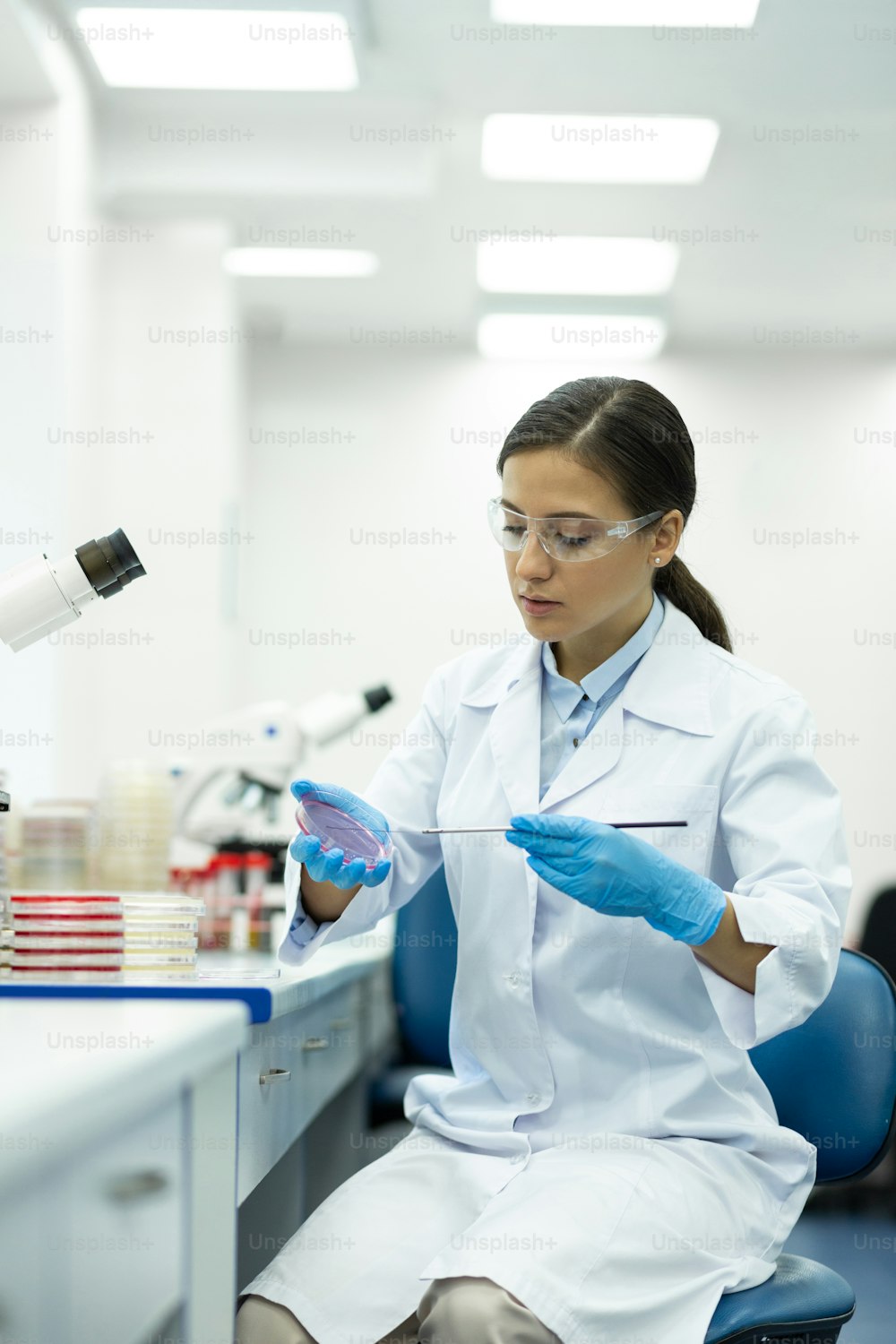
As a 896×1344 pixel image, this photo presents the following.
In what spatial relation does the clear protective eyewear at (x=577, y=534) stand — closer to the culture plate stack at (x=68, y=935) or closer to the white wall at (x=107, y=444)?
the culture plate stack at (x=68, y=935)

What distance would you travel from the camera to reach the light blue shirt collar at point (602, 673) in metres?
1.54

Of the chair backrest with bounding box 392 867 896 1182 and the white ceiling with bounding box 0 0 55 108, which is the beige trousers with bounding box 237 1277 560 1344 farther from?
the white ceiling with bounding box 0 0 55 108

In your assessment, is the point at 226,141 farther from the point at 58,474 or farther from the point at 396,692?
the point at 396,692

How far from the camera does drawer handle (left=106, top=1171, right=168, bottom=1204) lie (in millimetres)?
831

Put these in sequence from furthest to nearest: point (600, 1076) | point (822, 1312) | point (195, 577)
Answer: point (195, 577) → point (600, 1076) → point (822, 1312)

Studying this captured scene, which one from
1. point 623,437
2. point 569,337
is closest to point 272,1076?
point 623,437

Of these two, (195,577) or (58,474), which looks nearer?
(58,474)

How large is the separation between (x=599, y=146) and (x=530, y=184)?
1.16 feet


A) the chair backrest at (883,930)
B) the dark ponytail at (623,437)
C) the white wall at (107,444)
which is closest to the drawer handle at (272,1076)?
the dark ponytail at (623,437)

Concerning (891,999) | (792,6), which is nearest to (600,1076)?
(891,999)

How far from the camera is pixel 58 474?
2678 mm

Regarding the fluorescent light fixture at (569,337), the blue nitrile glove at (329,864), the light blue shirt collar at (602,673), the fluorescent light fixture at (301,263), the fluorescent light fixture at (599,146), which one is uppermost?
the fluorescent light fixture at (599,146)

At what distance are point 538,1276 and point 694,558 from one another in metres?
3.36

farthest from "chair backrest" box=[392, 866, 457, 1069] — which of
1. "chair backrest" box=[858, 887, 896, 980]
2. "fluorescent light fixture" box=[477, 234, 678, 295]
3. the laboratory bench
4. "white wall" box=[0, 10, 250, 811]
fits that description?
"fluorescent light fixture" box=[477, 234, 678, 295]
